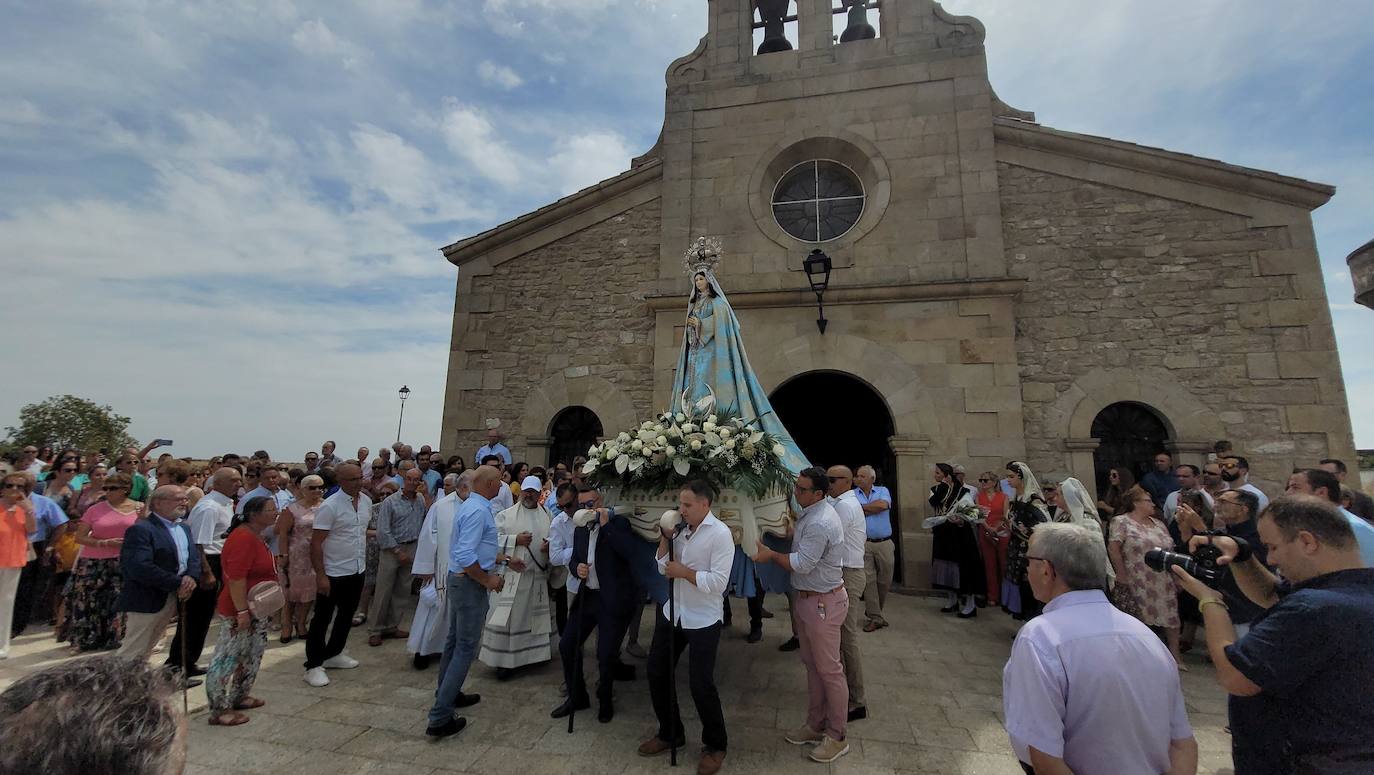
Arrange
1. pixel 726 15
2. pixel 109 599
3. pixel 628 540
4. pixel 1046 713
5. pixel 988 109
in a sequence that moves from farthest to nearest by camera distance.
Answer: pixel 726 15
pixel 988 109
pixel 109 599
pixel 628 540
pixel 1046 713

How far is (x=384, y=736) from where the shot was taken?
12.4ft

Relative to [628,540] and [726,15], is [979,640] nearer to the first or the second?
[628,540]

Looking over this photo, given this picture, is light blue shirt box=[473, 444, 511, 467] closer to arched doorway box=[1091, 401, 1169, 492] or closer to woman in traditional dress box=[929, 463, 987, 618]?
woman in traditional dress box=[929, 463, 987, 618]

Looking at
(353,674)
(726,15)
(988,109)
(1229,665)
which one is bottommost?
(353,674)

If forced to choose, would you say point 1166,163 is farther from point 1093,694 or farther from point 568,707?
point 568,707

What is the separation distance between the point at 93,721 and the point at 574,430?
360 inches

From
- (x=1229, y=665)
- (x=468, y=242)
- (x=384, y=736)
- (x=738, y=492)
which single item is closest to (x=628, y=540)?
(x=738, y=492)

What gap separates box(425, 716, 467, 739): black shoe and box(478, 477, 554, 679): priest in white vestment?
1025 mm

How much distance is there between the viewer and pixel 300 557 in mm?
5598

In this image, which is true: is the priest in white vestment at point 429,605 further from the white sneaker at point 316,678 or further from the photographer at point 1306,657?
the photographer at point 1306,657

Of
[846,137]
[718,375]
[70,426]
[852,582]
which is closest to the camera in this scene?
[852,582]

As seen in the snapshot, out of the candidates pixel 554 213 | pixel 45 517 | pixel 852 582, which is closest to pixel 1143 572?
pixel 852 582

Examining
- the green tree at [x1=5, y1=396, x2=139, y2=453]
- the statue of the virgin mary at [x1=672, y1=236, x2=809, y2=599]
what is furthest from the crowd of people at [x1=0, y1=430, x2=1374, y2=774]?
the green tree at [x1=5, y1=396, x2=139, y2=453]

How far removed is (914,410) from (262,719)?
8.29m
